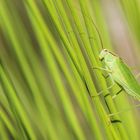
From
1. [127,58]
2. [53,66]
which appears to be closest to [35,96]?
[53,66]

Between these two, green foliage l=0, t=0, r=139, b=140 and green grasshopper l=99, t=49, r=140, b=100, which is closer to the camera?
green foliage l=0, t=0, r=139, b=140

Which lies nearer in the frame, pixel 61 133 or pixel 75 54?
pixel 75 54

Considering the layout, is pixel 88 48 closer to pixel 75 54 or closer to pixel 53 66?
pixel 75 54

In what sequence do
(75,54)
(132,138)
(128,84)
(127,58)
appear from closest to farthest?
(75,54)
(132,138)
(128,84)
(127,58)

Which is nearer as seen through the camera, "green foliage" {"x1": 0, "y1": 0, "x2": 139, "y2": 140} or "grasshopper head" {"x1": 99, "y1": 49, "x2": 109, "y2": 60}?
"green foliage" {"x1": 0, "y1": 0, "x2": 139, "y2": 140}

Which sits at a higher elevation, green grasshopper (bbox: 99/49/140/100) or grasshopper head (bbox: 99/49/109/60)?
grasshopper head (bbox: 99/49/109/60)

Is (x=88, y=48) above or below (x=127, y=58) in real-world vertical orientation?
above

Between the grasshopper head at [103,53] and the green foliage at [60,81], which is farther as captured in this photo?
the grasshopper head at [103,53]

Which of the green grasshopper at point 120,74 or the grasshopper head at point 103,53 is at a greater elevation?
the grasshopper head at point 103,53
